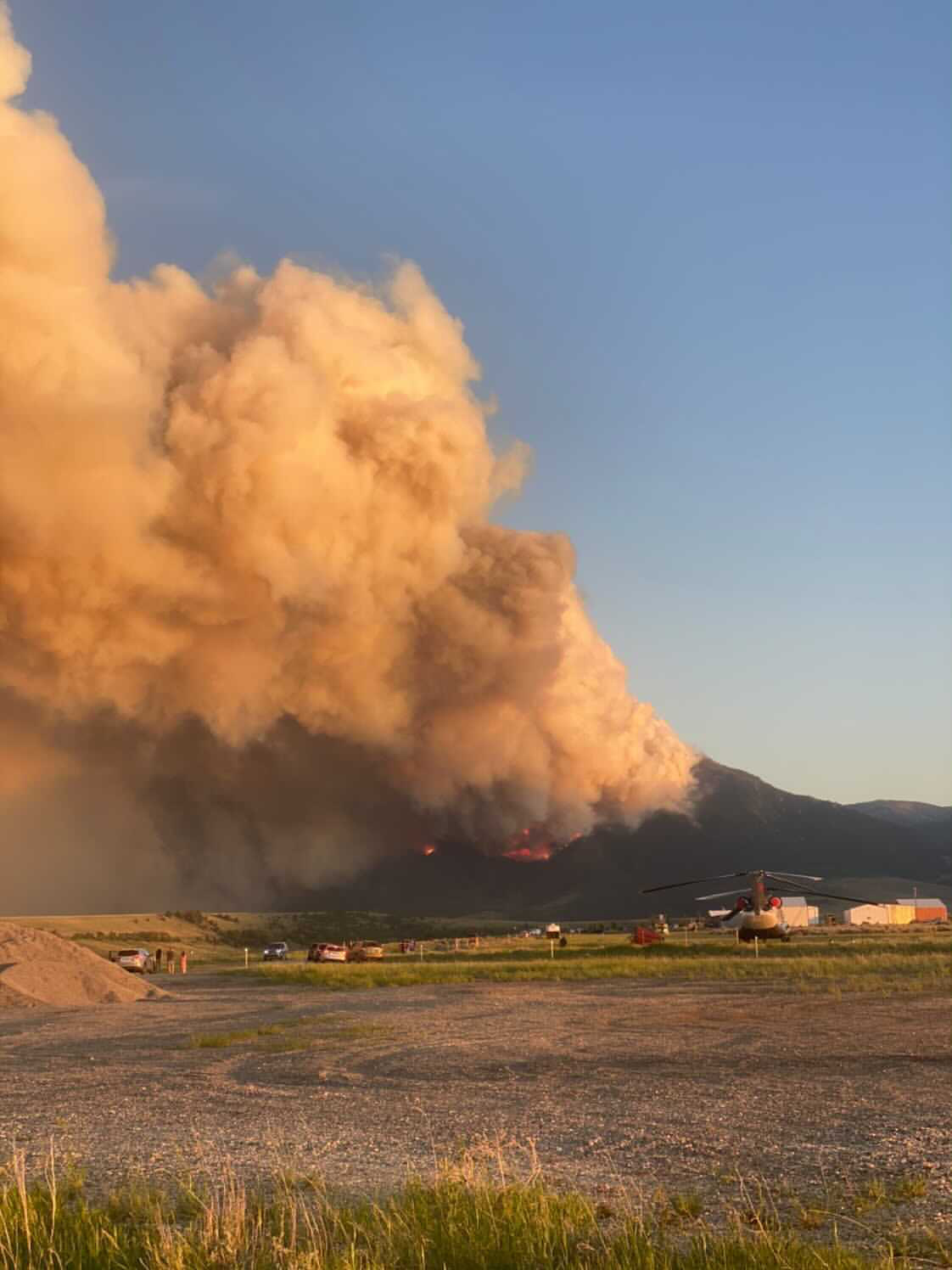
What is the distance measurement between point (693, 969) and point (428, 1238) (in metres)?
56.4

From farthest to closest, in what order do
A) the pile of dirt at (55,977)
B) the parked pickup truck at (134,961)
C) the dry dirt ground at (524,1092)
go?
the parked pickup truck at (134,961)
the pile of dirt at (55,977)
the dry dirt ground at (524,1092)

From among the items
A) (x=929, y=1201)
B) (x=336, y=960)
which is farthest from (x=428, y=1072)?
(x=336, y=960)

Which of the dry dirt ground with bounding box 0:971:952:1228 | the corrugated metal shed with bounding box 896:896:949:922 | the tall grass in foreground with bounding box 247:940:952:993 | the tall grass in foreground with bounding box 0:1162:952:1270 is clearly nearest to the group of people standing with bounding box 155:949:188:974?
the tall grass in foreground with bounding box 247:940:952:993

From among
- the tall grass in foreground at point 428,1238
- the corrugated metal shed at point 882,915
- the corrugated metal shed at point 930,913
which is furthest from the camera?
the corrugated metal shed at point 930,913

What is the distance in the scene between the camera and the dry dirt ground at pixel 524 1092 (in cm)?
1437

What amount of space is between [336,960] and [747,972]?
33.6m

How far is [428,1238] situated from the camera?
919 cm

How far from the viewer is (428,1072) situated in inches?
998

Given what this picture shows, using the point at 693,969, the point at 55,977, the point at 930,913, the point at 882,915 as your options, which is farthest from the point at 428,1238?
the point at 930,913

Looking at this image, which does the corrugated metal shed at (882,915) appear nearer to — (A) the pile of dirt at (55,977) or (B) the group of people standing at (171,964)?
(B) the group of people standing at (171,964)

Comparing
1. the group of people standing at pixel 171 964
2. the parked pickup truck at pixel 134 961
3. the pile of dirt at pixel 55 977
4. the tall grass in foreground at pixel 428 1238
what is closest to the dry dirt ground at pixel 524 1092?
the tall grass in foreground at pixel 428 1238

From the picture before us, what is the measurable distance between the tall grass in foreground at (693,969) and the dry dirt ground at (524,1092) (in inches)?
429

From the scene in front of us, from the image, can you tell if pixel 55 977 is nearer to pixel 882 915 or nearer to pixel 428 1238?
pixel 428 1238

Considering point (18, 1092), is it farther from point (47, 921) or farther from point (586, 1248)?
point (47, 921)
